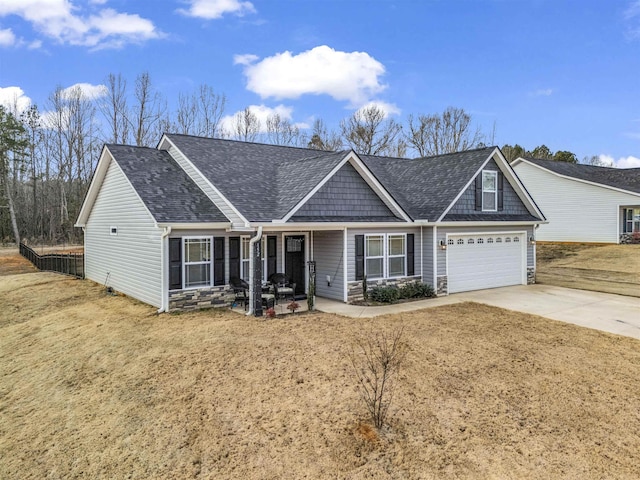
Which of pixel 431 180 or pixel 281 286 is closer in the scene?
pixel 281 286

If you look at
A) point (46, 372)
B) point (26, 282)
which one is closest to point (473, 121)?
point (26, 282)

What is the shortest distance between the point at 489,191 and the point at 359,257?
6.23 metres

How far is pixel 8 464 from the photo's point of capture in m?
5.40

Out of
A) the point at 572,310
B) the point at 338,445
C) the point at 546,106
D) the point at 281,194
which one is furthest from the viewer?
the point at 546,106

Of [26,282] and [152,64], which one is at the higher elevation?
[152,64]

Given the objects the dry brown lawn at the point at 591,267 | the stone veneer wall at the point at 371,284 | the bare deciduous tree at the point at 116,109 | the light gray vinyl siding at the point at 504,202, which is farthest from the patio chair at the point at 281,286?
the bare deciduous tree at the point at 116,109

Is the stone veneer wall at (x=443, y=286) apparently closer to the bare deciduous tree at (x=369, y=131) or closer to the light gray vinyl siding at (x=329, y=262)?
the light gray vinyl siding at (x=329, y=262)

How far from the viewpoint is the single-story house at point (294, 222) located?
11617 millimetres

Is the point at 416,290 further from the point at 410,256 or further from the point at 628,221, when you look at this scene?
the point at 628,221

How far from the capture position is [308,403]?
6.12 metres

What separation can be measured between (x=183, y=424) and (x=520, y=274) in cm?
1469

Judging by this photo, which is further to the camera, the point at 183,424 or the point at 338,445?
the point at 183,424

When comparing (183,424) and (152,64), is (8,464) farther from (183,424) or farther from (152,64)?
(152,64)

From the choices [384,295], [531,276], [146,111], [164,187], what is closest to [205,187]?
[164,187]
